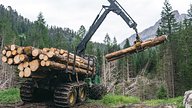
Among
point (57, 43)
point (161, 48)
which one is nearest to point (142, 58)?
point (57, 43)

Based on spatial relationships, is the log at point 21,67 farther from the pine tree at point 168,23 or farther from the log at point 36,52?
the pine tree at point 168,23

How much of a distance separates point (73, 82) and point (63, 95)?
1.70m

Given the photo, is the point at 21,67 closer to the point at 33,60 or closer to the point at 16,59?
the point at 16,59

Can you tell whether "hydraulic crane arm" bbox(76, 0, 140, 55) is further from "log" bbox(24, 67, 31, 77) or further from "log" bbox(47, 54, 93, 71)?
"log" bbox(24, 67, 31, 77)

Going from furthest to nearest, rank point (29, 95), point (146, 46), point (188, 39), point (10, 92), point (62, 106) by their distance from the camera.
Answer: point (188, 39)
point (10, 92)
point (146, 46)
point (29, 95)
point (62, 106)

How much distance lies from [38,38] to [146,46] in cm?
6472

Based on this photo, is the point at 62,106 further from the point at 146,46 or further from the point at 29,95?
the point at 146,46

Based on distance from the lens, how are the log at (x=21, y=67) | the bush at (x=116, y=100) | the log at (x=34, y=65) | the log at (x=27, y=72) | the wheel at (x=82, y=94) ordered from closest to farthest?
the log at (x=34, y=65)
the log at (x=27, y=72)
the log at (x=21, y=67)
the wheel at (x=82, y=94)
the bush at (x=116, y=100)

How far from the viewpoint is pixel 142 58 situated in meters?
94.5

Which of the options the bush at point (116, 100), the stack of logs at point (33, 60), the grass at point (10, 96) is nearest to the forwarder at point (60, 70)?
the stack of logs at point (33, 60)

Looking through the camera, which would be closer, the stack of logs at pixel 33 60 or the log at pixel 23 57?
the stack of logs at pixel 33 60

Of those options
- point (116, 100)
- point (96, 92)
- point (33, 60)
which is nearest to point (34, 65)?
point (33, 60)

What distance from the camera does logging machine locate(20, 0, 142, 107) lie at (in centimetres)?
1565

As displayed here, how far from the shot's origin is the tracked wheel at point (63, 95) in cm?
1545
